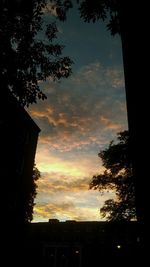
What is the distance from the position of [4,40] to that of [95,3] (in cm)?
236

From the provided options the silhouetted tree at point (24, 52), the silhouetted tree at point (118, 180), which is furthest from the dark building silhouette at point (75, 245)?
the silhouetted tree at point (24, 52)

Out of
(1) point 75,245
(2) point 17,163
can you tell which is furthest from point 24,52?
(1) point 75,245

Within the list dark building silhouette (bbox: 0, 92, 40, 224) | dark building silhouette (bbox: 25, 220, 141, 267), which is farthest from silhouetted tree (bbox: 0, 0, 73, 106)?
dark building silhouette (bbox: 25, 220, 141, 267)

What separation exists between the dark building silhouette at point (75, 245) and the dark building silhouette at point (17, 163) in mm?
11650

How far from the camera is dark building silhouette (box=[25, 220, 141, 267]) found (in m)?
31.5

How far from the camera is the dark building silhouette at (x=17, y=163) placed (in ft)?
69.6

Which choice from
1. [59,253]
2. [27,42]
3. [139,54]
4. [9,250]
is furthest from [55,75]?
[59,253]

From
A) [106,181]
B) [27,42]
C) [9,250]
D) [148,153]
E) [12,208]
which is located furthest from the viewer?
[106,181]

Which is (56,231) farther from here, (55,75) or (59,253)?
(55,75)

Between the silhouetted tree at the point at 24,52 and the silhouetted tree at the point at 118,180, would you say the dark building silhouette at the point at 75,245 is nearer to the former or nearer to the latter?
the silhouetted tree at the point at 118,180

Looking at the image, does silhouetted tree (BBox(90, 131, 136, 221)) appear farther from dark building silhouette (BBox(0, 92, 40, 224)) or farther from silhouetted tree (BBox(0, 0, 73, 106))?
silhouetted tree (BBox(0, 0, 73, 106))

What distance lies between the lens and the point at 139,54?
1943mm

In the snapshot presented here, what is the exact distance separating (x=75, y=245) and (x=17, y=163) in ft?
53.0

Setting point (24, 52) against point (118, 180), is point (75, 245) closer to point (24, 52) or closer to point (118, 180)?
point (118, 180)
